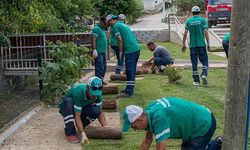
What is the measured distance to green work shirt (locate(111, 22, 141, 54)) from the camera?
9250 mm

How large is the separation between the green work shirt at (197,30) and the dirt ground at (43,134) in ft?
9.58

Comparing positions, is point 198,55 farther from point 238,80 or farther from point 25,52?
point 238,80

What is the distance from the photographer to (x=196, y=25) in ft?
33.0

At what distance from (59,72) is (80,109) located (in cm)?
223

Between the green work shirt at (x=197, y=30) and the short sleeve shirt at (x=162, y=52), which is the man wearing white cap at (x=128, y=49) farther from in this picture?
the short sleeve shirt at (x=162, y=52)

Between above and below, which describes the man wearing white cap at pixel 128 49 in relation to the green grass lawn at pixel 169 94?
above

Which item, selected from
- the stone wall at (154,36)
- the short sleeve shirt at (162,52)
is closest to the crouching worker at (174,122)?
the short sleeve shirt at (162,52)

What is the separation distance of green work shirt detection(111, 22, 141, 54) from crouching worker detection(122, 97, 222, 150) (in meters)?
4.69

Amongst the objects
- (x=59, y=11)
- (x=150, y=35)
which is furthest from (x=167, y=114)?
(x=150, y=35)

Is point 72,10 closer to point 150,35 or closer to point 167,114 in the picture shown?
point 150,35

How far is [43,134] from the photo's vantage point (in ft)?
22.9

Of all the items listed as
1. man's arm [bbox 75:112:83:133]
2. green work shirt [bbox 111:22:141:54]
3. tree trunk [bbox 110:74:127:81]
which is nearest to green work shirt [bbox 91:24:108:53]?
green work shirt [bbox 111:22:141:54]

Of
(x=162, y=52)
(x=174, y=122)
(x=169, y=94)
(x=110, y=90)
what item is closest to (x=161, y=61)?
(x=162, y=52)

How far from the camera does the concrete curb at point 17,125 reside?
6.77 meters
